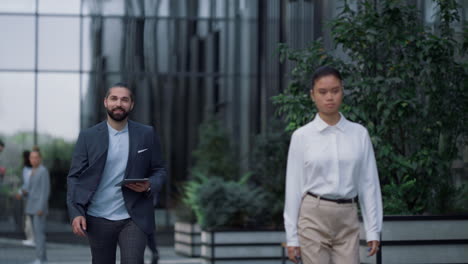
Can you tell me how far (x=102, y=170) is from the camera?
5.49m

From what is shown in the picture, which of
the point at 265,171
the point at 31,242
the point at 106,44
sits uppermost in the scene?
the point at 106,44

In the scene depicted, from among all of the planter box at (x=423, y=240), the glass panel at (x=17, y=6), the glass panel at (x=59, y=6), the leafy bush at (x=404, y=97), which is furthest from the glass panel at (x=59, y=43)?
the planter box at (x=423, y=240)

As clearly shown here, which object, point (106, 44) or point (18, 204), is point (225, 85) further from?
point (18, 204)

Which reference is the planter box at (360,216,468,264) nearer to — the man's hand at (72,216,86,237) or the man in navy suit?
the man in navy suit

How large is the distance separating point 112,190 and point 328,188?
1.67m

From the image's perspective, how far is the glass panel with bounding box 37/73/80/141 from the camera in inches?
798

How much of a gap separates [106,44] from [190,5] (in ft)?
7.62

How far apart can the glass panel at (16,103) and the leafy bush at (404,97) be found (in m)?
12.8

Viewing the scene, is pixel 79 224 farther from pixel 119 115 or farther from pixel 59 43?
pixel 59 43

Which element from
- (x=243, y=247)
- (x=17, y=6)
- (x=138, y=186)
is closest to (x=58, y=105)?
(x=17, y=6)

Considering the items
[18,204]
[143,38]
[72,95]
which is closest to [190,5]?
[143,38]

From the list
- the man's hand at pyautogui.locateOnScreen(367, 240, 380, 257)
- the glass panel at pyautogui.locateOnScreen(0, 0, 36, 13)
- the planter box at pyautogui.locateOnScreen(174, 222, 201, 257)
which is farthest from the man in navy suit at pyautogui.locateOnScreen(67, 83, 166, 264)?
the glass panel at pyautogui.locateOnScreen(0, 0, 36, 13)

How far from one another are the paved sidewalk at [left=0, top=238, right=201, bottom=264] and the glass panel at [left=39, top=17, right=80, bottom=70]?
437 cm

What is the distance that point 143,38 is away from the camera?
68.8 ft
